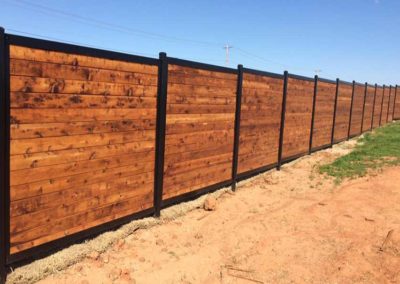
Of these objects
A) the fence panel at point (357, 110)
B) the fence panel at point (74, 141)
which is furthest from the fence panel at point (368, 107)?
the fence panel at point (74, 141)

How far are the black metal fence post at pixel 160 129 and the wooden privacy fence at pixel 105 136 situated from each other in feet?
0.05

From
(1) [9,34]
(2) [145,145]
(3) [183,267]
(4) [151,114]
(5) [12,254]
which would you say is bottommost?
(3) [183,267]

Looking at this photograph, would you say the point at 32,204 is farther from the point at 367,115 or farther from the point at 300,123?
the point at 367,115

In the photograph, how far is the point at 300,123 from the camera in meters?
10.8

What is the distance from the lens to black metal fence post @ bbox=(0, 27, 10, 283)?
3.46 metres

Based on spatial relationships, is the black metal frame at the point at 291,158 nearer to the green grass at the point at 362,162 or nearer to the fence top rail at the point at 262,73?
the green grass at the point at 362,162

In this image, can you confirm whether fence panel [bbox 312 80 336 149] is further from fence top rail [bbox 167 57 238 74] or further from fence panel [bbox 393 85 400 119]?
fence panel [bbox 393 85 400 119]

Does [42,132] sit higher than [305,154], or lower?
higher

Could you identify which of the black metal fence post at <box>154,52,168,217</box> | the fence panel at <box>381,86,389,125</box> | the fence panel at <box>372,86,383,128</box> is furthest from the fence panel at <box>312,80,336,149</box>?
the fence panel at <box>381,86,389,125</box>

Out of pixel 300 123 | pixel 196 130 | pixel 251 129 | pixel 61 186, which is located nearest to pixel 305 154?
pixel 300 123

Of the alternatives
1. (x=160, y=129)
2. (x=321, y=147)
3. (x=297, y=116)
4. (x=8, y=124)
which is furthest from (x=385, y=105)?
(x=8, y=124)

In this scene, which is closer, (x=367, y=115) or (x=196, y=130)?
(x=196, y=130)

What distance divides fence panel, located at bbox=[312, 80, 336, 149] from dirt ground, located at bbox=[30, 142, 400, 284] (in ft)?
15.2

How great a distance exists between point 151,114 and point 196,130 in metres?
1.24
